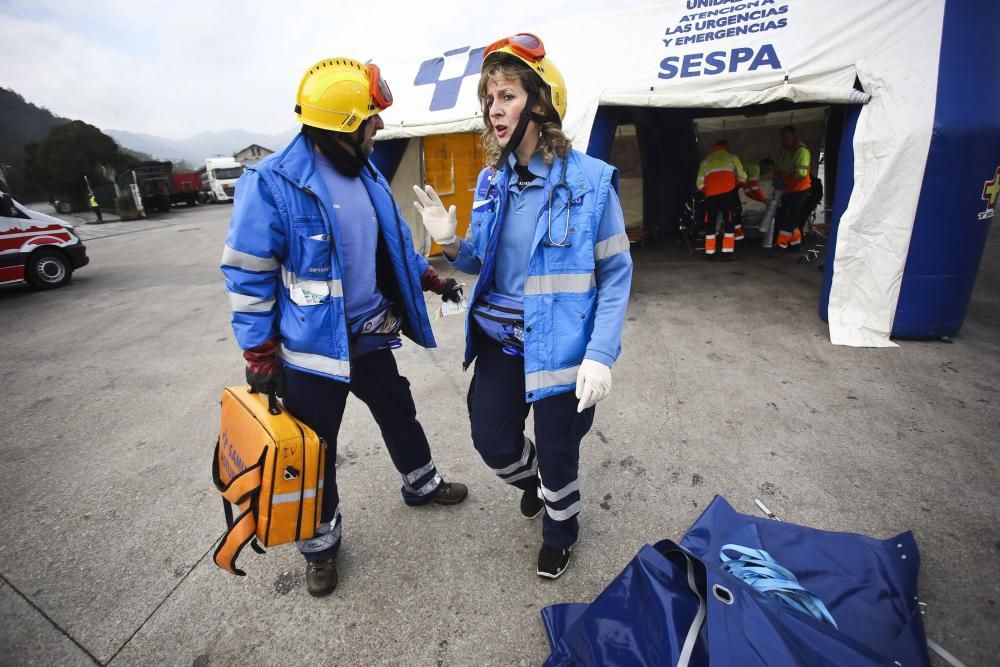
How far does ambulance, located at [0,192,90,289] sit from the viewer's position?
7.31m

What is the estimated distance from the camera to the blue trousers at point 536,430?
1.81 meters

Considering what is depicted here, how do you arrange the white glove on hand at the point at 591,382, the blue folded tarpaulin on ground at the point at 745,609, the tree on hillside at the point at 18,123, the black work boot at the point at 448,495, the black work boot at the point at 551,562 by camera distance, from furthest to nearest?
the tree on hillside at the point at 18,123, the black work boot at the point at 448,495, the black work boot at the point at 551,562, the white glove on hand at the point at 591,382, the blue folded tarpaulin on ground at the point at 745,609

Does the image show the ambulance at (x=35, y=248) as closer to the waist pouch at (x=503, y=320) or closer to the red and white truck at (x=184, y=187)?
the waist pouch at (x=503, y=320)

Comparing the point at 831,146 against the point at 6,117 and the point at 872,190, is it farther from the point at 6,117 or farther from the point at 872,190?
the point at 6,117

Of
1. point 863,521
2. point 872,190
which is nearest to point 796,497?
point 863,521

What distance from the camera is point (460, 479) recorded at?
9.03 ft

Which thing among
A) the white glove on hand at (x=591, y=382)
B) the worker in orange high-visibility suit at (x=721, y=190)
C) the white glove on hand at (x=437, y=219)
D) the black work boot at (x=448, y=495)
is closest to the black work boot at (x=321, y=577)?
the black work boot at (x=448, y=495)

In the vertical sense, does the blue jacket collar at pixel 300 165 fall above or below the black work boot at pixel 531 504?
above

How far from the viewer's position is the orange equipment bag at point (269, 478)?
1.65 meters

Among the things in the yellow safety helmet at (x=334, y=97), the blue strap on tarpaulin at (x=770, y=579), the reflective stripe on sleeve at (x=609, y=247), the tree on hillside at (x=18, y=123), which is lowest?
the blue strap on tarpaulin at (x=770, y=579)

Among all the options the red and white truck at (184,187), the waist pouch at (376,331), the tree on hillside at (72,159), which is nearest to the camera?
the waist pouch at (376,331)

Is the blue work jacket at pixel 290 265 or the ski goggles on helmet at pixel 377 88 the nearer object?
the blue work jacket at pixel 290 265

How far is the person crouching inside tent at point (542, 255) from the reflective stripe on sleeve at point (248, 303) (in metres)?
0.66

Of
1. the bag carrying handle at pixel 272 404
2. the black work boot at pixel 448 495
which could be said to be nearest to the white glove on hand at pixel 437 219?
the bag carrying handle at pixel 272 404
